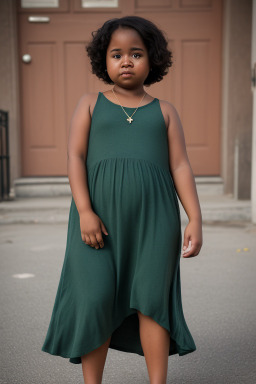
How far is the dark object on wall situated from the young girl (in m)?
5.15

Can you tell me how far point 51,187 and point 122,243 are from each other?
5.38 meters

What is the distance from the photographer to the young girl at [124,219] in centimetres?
176

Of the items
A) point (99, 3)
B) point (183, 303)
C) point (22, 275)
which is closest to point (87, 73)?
point (99, 3)

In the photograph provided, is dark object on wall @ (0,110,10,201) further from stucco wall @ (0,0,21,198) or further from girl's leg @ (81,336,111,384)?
girl's leg @ (81,336,111,384)

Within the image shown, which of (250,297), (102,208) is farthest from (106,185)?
(250,297)

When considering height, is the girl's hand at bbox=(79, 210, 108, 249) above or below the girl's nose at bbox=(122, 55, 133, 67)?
below

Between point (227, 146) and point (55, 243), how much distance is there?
3130 mm

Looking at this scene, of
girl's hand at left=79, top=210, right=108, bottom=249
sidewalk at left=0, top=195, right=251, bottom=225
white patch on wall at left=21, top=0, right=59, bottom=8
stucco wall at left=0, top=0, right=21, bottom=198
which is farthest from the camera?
white patch on wall at left=21, top=0, right=59, bottom=8

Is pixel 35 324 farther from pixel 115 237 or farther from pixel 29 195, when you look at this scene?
pixel 29 195

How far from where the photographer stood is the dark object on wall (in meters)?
6.82

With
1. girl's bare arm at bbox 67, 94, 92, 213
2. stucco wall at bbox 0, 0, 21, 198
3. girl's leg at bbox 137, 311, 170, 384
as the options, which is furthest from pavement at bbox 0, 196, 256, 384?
stucco wall at bbox 0, 0, 21, 198

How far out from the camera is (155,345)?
1812 mm

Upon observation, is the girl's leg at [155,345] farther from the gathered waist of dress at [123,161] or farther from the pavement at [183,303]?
the gathered waist of dress at [123,161]

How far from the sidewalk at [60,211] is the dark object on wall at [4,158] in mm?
390
